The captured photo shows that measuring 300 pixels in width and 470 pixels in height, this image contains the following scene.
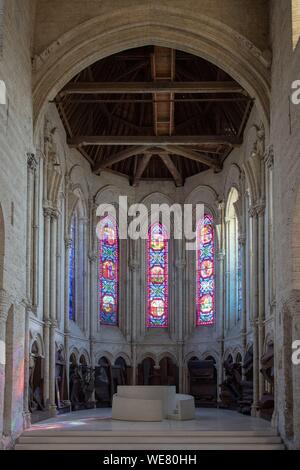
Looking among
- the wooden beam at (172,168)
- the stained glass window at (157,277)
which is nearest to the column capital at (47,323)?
the stained glass window at (157,277)

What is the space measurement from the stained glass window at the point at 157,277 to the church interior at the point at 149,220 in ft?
0.20

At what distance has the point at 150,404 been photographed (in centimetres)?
2128

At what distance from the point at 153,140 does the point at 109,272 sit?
6615 millimetres

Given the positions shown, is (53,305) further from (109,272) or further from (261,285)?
(109,272)

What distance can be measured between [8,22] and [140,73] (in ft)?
35.7

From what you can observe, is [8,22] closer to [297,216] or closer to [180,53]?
[297,216]

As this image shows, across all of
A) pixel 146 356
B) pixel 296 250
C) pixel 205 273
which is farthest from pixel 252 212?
pixel 146 356

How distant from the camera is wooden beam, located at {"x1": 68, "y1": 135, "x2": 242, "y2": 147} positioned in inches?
1056

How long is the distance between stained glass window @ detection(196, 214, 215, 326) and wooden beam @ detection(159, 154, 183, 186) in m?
1.84

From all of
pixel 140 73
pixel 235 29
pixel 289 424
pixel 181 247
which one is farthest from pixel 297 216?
pixel 181 247

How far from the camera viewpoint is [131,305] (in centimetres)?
3209

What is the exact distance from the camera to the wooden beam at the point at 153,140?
26812mm

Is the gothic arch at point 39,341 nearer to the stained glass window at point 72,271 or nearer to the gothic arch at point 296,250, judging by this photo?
the stained glass window at point 72,271

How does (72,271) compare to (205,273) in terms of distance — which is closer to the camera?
(72,271)
